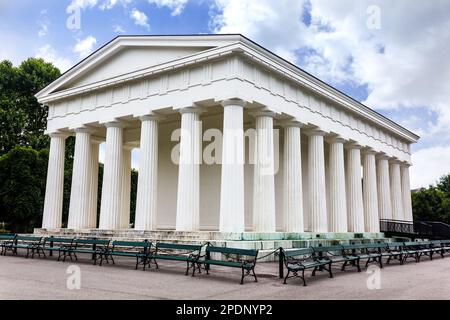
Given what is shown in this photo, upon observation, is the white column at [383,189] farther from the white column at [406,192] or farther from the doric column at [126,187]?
the doric column at [126,187]

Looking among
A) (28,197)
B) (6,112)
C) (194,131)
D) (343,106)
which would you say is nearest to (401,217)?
(343,106)

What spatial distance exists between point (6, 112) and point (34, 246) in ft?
84.9

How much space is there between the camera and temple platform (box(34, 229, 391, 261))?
56.5 ft

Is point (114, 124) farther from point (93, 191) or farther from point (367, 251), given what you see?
point (367, 251)

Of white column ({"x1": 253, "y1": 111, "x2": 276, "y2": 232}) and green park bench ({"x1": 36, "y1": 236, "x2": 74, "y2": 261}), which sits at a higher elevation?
white column ({"x1": 253, "y1": 111, "x2": 276, "y2": 232})

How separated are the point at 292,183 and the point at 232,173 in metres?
5.30

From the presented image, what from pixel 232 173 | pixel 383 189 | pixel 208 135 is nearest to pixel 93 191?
pixel 208 135

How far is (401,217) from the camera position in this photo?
3509 centimetres

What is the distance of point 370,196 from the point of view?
1208 inches

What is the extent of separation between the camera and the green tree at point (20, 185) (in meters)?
34.1

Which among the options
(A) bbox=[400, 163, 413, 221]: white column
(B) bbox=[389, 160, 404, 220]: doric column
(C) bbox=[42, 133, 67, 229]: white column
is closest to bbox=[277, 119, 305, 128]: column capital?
(C) bbox=[42, 133, 67, 229]: white column

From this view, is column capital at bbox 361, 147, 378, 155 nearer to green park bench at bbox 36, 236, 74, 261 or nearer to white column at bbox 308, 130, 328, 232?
white column at bbox 308, 130, 328, 232

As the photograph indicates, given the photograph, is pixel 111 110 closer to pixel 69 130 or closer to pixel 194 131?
pixel 69 130

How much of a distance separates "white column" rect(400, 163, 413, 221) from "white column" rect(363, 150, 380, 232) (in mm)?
7748
